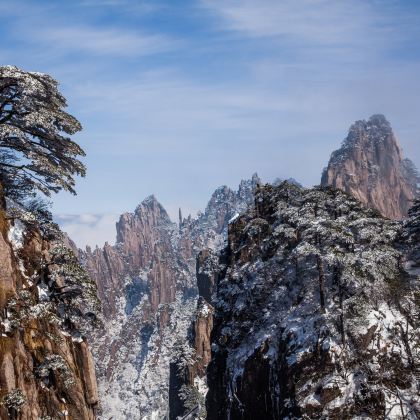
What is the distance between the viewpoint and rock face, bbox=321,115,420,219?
500 feet

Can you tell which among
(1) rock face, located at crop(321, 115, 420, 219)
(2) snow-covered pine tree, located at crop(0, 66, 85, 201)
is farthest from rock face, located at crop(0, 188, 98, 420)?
(1) rock face, located at crop(321, 115, 420, 219)

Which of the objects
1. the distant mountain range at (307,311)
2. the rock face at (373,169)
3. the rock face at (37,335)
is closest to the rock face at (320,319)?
the distant mountain range at (307,311)

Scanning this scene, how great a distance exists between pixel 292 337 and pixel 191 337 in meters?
71.3

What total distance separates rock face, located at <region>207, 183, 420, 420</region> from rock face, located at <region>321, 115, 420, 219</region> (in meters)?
111

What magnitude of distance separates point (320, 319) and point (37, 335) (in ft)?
65.3

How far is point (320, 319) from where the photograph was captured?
3225 centimetres

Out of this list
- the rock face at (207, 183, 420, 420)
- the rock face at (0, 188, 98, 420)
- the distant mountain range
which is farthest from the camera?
the distant mountain range

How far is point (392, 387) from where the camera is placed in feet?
87.9

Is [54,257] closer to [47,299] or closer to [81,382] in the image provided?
[47,299]

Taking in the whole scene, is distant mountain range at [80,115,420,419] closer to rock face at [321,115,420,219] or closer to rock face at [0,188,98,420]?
rock face at [0,188,98,420]

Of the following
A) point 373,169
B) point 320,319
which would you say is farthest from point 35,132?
point 373,169

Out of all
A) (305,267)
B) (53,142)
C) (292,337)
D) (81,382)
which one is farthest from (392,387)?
(53,142)

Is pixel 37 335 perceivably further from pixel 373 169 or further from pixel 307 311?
pixel 373 169

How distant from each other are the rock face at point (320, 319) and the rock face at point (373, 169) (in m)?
111
